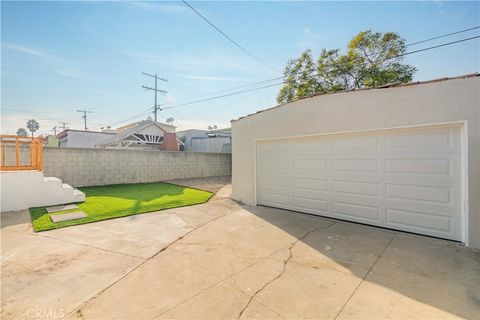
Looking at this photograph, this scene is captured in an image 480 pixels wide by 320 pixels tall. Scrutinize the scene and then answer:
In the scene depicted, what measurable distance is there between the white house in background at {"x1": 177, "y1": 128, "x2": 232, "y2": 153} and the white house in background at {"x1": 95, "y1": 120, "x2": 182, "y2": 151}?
3954 millimetres

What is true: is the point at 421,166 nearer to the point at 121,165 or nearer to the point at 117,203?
the point at 117,203

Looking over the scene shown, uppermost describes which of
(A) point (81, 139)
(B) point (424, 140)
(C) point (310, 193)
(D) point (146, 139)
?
(A) point (81, 139)

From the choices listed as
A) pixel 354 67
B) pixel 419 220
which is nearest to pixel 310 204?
pixel 419 220

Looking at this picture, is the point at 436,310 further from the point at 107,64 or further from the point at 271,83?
the point at 271,83

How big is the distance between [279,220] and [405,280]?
Result: 116 inches

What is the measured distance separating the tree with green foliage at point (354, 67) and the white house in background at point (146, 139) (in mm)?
10419

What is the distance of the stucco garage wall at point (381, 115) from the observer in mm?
3740

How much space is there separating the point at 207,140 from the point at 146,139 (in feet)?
19.9

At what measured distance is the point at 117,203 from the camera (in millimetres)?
6988

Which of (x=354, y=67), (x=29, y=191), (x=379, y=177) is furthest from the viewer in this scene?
(x=354, y=67)

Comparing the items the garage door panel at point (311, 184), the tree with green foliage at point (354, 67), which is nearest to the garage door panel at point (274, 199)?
the garage door panel at point (311, 184)

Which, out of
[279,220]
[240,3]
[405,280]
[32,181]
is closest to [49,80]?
[32,181]

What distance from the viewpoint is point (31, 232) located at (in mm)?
4539

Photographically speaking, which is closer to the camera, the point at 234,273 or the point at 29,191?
the point at 234,273
